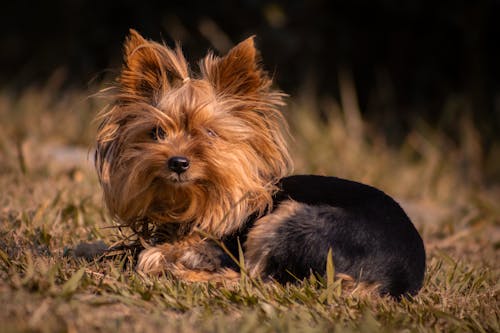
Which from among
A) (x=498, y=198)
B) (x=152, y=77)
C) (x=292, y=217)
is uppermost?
(x=152, y=77)

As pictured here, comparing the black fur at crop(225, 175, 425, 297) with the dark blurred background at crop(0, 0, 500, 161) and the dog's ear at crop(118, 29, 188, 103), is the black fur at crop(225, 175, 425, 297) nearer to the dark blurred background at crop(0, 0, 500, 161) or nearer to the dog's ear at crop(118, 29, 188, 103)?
the dog's ear at crop(118, 29, 188, 103)

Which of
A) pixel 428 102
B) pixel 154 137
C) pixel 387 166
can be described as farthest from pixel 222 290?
pixel 428 102

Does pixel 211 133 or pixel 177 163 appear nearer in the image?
pixel 177 163

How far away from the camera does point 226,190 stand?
11.9ft

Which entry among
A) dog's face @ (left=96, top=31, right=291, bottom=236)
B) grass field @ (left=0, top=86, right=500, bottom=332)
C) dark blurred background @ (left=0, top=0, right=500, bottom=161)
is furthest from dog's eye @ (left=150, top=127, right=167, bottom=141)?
dark blurred background @ (left=0, top=0, right=500, bottom=161)

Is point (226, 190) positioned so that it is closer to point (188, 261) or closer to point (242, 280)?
point (188, 261)

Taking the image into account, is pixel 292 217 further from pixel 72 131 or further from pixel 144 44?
pixel 72 131

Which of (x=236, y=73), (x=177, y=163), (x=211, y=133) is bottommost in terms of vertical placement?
(x=177, y=163)

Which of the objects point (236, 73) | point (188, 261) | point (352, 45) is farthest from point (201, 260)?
point (352, 45)

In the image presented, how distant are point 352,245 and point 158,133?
122 cm

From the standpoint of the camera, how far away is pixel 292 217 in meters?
3.56

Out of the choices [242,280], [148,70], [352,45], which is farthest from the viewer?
[352,45]

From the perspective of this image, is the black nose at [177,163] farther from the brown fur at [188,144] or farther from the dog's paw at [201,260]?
the dog's paw at [201,260]

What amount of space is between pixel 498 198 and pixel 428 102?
4.07 m
